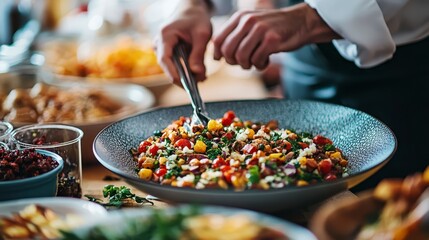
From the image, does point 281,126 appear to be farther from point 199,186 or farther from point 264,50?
point 199,186

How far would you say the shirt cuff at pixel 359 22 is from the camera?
160 centimetres

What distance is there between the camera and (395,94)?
213cm

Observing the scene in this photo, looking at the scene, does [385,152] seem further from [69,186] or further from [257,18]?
[69,186]

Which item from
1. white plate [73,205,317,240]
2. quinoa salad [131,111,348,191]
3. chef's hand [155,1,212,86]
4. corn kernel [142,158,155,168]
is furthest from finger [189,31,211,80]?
white plate [73,205,317,240]

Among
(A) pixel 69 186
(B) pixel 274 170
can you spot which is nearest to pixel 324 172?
(B) pixel 274 170

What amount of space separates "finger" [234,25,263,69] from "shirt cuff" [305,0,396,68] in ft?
0.54

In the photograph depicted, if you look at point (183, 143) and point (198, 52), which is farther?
point (198, 52)

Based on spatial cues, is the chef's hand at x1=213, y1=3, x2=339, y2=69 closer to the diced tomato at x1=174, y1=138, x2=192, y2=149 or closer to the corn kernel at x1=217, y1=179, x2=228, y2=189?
the diced tomato at x1=174, y1=138, x2=192, y2=149

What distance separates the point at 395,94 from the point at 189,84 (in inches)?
30.3

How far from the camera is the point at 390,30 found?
5.90 feet

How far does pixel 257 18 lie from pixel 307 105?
0.26 meters

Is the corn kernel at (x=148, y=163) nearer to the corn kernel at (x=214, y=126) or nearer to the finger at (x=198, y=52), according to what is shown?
the corn kernel at (x=214, y=126)

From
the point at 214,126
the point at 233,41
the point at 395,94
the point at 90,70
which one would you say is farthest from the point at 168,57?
the point at 90,70

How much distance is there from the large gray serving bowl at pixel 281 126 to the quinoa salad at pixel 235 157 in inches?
1.3
